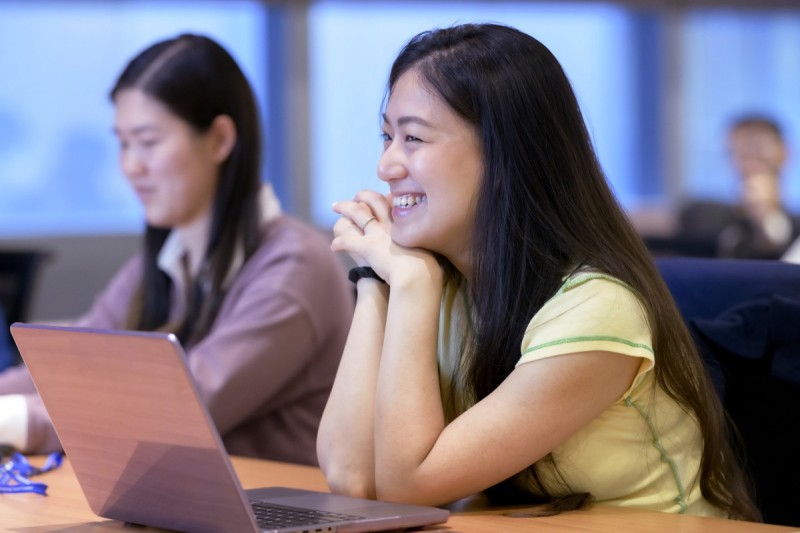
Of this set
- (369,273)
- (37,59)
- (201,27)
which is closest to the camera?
(369,273)

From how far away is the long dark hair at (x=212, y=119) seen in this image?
7.20 ft

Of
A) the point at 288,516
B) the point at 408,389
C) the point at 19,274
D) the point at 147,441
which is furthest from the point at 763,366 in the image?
the point at 19,274

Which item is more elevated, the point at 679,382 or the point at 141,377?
the point at 141,377

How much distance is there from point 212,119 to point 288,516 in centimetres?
116

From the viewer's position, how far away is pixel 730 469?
60.0 inches

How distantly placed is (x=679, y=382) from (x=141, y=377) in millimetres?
657

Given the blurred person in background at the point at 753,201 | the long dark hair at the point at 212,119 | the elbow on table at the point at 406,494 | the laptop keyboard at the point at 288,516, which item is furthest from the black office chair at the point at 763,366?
the blurred person in background at the point at 753,201

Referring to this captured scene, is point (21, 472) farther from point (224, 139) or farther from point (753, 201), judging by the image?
point (753, 201)

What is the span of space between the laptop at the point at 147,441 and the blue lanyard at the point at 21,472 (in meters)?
0.25

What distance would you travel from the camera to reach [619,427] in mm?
1438

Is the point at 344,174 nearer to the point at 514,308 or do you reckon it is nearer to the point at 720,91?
the point at 720,91

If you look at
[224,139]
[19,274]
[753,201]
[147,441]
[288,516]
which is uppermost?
[224,139]

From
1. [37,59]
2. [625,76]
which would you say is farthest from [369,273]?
[625,76]

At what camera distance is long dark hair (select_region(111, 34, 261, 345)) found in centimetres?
219
